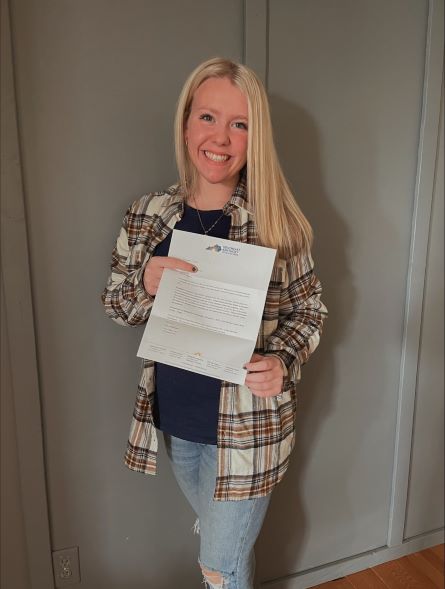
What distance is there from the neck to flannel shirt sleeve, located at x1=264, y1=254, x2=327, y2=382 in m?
0.20

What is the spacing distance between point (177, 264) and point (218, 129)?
0.29m

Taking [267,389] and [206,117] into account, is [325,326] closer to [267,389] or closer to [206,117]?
[267,389]

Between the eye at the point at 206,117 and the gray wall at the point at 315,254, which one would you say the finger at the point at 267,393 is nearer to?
the gray wall at the point at 315,254

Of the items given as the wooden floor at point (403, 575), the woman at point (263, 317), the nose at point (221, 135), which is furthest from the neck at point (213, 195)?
the wooden floor at point (403, 575)

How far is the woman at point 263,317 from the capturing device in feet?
3.56

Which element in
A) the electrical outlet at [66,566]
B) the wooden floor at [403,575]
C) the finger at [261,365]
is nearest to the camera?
the finger at [261,365]

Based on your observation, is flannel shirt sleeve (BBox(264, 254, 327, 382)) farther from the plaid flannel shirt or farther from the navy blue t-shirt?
the navy blue t-shirt

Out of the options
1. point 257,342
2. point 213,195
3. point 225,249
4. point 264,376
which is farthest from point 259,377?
point 213,195

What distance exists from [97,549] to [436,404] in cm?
119

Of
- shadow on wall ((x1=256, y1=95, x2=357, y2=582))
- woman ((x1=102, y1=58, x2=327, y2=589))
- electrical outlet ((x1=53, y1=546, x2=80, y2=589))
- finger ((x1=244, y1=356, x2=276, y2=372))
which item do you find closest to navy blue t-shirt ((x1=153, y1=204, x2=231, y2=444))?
woman ((x1=102, y1=58, x2=327, y2=589))

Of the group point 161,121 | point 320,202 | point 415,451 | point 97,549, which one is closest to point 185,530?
point 97,549

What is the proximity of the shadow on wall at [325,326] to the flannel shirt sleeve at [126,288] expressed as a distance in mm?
497

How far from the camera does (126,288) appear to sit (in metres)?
1.16

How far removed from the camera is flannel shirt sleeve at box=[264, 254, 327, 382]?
1.15 m
